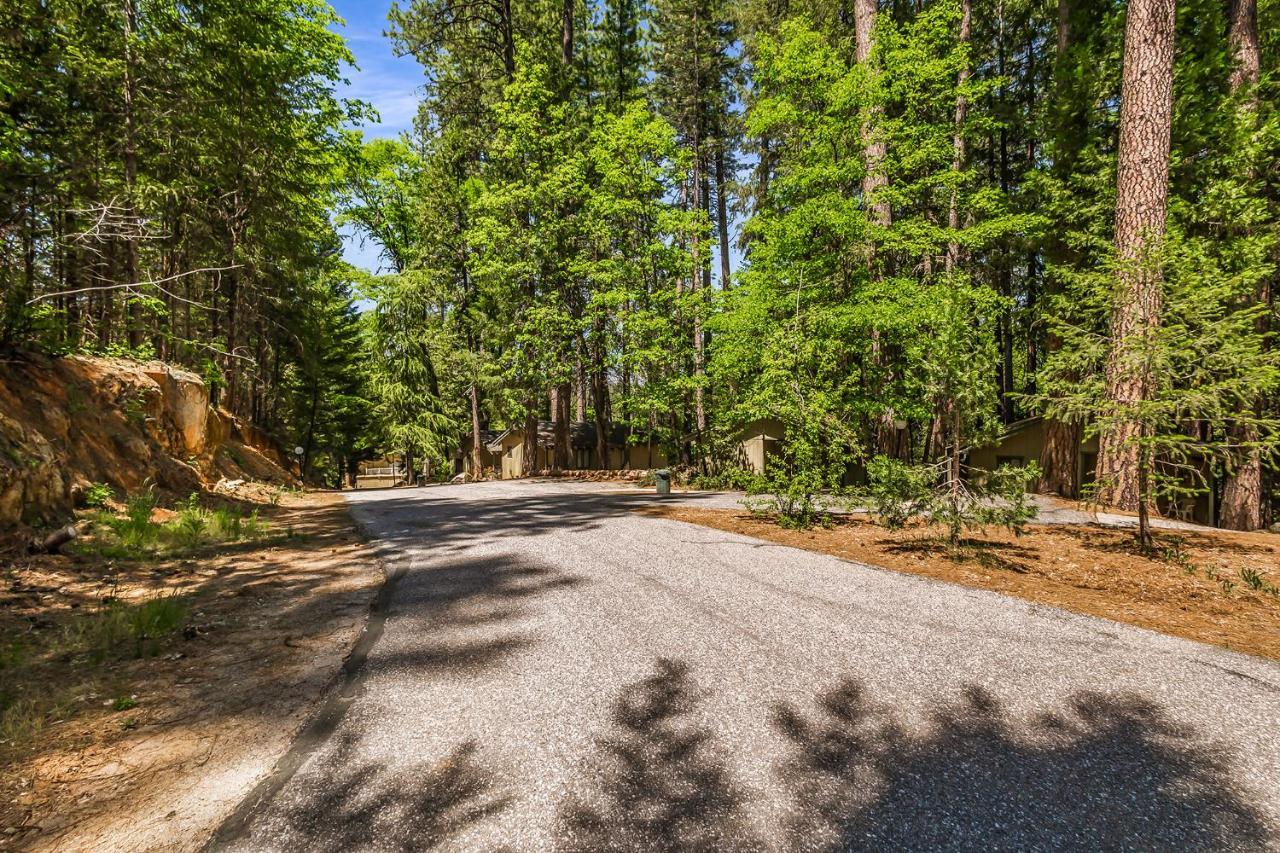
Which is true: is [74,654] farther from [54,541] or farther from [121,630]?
[54,541]

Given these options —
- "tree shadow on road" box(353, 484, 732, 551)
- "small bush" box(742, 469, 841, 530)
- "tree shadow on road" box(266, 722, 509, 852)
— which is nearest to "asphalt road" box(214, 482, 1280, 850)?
"tree shadow on road" box(266, 722, 509, 852)

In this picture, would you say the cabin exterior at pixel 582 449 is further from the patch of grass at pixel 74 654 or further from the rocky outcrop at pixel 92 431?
the patch of grass at pixel 74 654

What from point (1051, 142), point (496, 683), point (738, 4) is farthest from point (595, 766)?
point (738, 4)

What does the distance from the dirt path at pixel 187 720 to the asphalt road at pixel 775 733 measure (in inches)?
9.6

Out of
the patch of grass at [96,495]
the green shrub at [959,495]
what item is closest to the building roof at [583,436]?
the patch of grass at [96,495]

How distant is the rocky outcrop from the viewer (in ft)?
19.0

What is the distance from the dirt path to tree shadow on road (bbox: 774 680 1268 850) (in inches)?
99.8

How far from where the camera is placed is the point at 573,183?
20188mm

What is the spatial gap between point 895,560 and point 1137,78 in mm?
9662

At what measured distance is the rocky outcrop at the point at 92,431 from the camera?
5.80 metres

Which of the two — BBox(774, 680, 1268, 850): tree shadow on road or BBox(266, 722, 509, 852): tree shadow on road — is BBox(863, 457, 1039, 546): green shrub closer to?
BBox(774, 680, 1268, 850): tree shadow on road

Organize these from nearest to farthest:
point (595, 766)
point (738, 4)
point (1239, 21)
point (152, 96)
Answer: point (595, 766)
point (152, 96)
point (1239, 21)
point (738, 4)

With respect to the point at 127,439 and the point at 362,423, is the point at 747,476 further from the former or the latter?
the point at 362,423

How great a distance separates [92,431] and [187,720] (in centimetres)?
782
